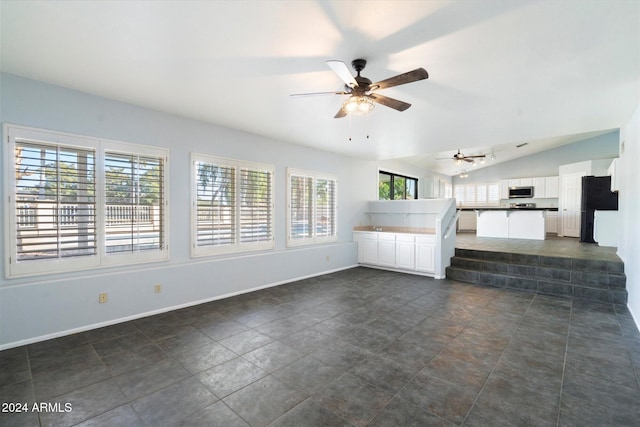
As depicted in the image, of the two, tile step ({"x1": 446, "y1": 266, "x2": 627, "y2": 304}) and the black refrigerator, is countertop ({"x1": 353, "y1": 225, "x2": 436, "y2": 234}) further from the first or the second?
the black refrigerator

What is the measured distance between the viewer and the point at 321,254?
20.3ft

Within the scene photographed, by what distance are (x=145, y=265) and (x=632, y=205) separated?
6538 mm

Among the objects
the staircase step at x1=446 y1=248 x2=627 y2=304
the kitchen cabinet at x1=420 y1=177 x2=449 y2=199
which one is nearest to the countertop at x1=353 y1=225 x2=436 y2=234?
the staircase step at x1=446 y1=248 x2=627 y2=304

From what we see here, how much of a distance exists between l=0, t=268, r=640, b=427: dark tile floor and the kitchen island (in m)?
4.00

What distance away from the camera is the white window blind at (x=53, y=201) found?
294 centimetres

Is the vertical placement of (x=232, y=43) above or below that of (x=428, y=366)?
above

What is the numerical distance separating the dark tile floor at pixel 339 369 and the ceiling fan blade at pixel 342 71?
2.48 metres

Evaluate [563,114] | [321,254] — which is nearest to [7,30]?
[321,254]

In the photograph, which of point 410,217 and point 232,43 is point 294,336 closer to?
point 232,43

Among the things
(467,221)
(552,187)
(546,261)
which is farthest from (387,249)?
(552,187)

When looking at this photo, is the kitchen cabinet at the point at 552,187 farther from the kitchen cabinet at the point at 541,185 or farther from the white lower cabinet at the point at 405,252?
the white lower cabinet at the point at 405,252

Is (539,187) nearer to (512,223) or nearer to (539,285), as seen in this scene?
(512,223)

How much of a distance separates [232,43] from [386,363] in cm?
307

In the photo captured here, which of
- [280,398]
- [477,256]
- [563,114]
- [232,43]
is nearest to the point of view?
[280,398]
